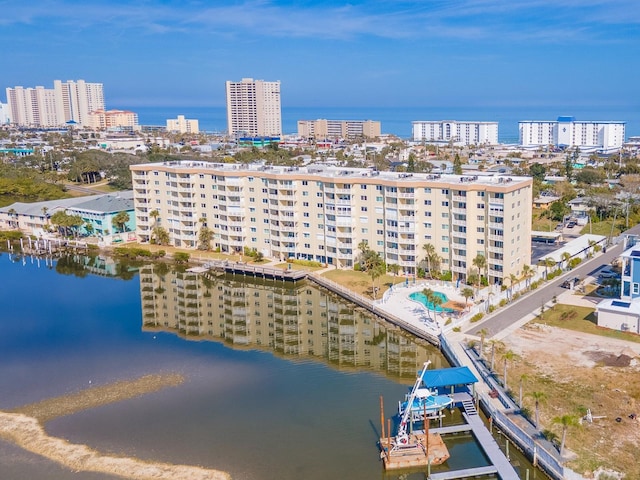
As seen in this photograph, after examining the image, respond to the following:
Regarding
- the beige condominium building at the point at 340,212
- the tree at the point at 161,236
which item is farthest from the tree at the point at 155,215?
the tree at the point at 161,236

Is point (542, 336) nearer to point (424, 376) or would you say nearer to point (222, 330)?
point (424, 376)

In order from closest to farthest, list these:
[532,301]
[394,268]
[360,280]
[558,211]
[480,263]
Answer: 1. [532,301]
2. [480,263]
3. [394,268]
4. [360,280]
5. [558,211]

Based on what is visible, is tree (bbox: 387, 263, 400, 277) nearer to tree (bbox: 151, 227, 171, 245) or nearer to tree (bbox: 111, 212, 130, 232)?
tree (bbox: 151, 227, 171, 245)

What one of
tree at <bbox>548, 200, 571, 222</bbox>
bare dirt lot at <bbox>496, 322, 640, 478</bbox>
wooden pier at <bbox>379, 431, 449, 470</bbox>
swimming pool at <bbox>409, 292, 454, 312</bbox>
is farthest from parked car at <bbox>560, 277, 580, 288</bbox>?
wooden pier at <bbox>379, 431, 449, 470</bbox>

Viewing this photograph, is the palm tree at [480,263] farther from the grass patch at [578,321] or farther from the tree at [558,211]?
the tree at [558,211]

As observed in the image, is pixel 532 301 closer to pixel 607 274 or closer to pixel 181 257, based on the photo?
pixel 607 274

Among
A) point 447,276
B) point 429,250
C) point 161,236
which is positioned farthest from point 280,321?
point 161,236
